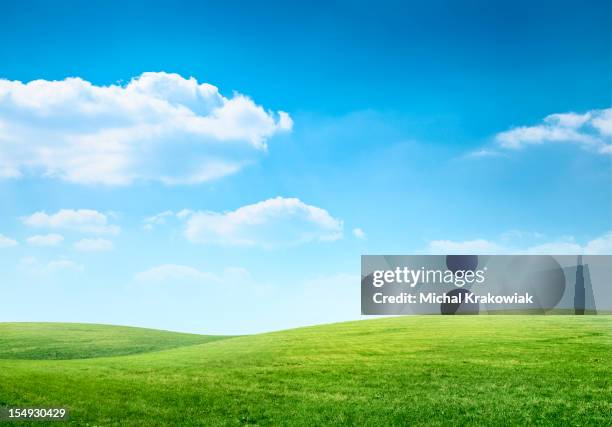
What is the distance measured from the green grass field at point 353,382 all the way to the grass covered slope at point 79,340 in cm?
1718

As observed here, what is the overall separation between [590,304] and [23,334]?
234 ft

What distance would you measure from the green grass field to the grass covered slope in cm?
1718

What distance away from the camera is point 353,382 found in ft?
113

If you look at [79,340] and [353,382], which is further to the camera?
[79,340]

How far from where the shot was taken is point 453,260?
5044cm

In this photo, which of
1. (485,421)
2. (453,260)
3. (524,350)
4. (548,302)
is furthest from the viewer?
(548,302)

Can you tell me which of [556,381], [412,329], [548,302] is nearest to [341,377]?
[556,381]

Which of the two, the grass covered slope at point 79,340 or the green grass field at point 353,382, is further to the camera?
the grass covered slope at point 79,340

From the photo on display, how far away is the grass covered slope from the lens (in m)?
62.9

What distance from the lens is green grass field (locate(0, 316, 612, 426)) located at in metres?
29.1

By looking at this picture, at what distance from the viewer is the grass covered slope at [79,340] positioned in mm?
62906

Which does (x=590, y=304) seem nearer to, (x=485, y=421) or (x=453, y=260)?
(x=453, y=260)

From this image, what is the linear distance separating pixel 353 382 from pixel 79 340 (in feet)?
161

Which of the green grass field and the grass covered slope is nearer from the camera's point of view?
the green grass field
